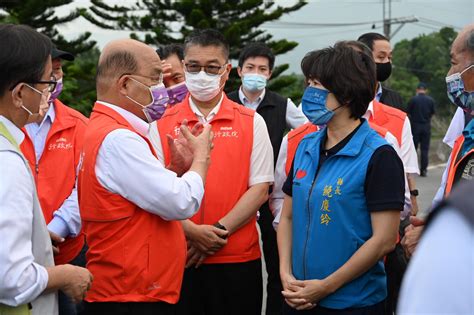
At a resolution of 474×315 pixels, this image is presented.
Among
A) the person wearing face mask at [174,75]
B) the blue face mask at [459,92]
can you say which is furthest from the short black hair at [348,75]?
the person wearing face mask at [174,75]

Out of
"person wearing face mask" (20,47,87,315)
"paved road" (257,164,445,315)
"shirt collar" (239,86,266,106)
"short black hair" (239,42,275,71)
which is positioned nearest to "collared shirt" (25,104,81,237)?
"person wearing face mask" (20,47,87,315)

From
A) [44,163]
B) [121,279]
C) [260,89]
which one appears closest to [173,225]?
[121,279]

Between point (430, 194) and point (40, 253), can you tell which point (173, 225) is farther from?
point (430, 194)

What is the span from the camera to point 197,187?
9.52 feet

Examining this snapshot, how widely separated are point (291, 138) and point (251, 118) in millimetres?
255

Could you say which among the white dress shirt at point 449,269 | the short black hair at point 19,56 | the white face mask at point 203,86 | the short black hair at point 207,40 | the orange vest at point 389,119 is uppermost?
the white dress shirt at point 449,269

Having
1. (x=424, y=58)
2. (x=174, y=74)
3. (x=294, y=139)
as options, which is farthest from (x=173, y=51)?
(x=424, y=58)

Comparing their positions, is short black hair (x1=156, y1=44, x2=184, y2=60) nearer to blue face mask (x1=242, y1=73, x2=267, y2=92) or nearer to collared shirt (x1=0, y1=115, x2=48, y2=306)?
blue face mask (x1=242, y1=73, x2=267, y2=92)

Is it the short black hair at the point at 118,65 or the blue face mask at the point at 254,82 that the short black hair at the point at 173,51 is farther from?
the short black hair at the point at 118,65

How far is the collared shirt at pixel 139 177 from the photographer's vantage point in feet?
9.06

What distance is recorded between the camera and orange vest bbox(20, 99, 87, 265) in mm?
3670

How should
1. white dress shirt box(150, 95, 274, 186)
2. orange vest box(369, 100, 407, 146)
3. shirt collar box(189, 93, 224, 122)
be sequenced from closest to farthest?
white dress shirt box(150, 95, 274, 186) < shirt collar box(189, 93, 224, 122) < orange vest box(369, 100, 407, 146)

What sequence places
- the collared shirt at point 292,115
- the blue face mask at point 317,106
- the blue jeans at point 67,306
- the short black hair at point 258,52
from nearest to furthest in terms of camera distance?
the blue jeans at point 67,306, the blue face mask at point 317,106, the collared shirt at point 292,115, the short black hair at point 258,52

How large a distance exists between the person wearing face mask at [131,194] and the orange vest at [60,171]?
0.71 metres
